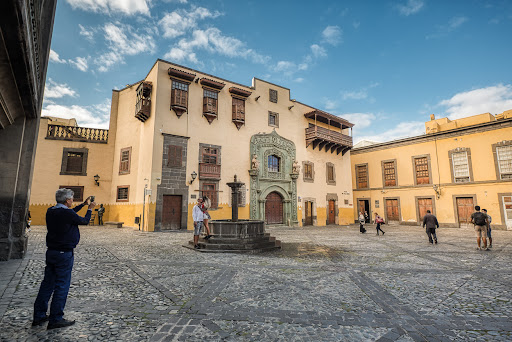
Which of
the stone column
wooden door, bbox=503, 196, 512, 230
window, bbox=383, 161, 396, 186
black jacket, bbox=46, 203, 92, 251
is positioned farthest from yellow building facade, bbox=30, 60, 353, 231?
black jacket, bbox=46, 203, 92, 251

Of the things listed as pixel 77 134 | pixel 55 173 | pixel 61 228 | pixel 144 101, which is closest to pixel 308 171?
pixel 144 101

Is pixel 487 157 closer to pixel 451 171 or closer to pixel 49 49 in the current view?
pixel 451 171

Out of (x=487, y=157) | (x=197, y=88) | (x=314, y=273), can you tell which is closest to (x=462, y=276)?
(x=314, y=273)

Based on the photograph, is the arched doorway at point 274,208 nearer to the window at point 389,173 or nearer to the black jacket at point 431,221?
the black jacket at point 431,221

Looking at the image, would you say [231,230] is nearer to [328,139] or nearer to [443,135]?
[328,139]

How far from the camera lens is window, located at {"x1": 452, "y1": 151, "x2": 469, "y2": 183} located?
70.2ft

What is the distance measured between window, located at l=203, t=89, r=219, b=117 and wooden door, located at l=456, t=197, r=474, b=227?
21.4 meters

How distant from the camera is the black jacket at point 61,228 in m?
3.10

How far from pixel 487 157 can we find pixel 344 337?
24.8 meters

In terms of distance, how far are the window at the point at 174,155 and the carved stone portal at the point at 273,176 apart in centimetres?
555

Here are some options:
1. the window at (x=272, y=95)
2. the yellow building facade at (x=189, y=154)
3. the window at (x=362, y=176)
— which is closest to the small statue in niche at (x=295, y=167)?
the yellow building facade at (x=189, y=154)

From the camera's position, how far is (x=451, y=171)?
72.3 ft

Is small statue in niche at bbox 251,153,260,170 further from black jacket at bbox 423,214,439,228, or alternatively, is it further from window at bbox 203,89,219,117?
black jacket at bbox 423,214,439,228

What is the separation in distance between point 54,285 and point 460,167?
27.1 m
